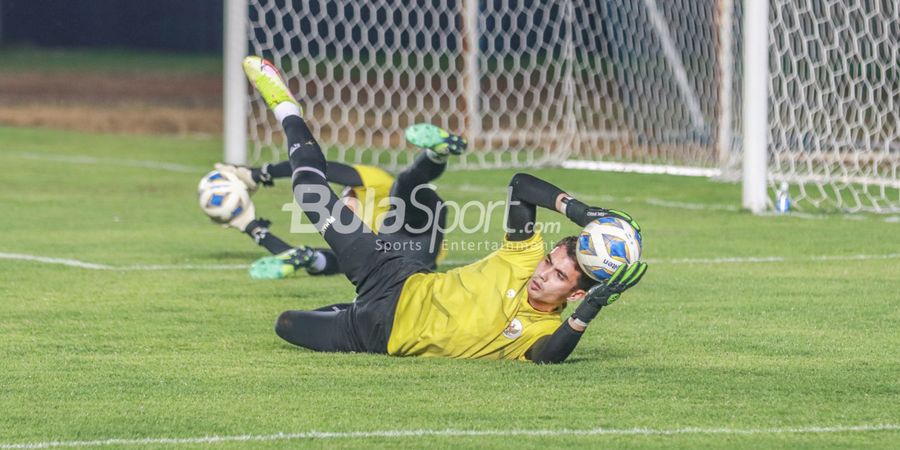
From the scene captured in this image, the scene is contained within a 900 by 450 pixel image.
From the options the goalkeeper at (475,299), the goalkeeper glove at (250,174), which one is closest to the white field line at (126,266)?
the goalkeeper glove at (250,174)

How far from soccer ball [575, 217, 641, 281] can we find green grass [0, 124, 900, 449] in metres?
0.40

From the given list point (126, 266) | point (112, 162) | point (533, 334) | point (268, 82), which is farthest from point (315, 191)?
point (112, 162)

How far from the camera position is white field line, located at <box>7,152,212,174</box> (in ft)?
49.8

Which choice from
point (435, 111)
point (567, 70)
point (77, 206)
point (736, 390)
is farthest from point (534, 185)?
point (435, 111)

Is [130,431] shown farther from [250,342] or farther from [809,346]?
[809,346]

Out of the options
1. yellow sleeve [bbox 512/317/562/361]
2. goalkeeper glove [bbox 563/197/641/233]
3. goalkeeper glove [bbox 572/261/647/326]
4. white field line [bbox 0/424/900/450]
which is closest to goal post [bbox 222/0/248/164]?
goalkeeper glove [bbox 563/197/641/233]

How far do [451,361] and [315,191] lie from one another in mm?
1107

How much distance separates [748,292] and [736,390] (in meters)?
2.43

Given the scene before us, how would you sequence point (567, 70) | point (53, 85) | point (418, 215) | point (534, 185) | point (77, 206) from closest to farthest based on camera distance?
Answer: 1. point (534, 185)
2. point (418, 215)
3. point (77, 206)
4. point (567, 70)
5. point (53, 85)

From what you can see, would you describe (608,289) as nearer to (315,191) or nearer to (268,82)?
(315,191)

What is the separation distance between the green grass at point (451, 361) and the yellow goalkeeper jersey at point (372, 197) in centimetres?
44

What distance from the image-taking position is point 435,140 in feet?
27.4

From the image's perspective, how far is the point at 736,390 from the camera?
5.79 m

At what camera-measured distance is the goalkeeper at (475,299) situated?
6.32 m
